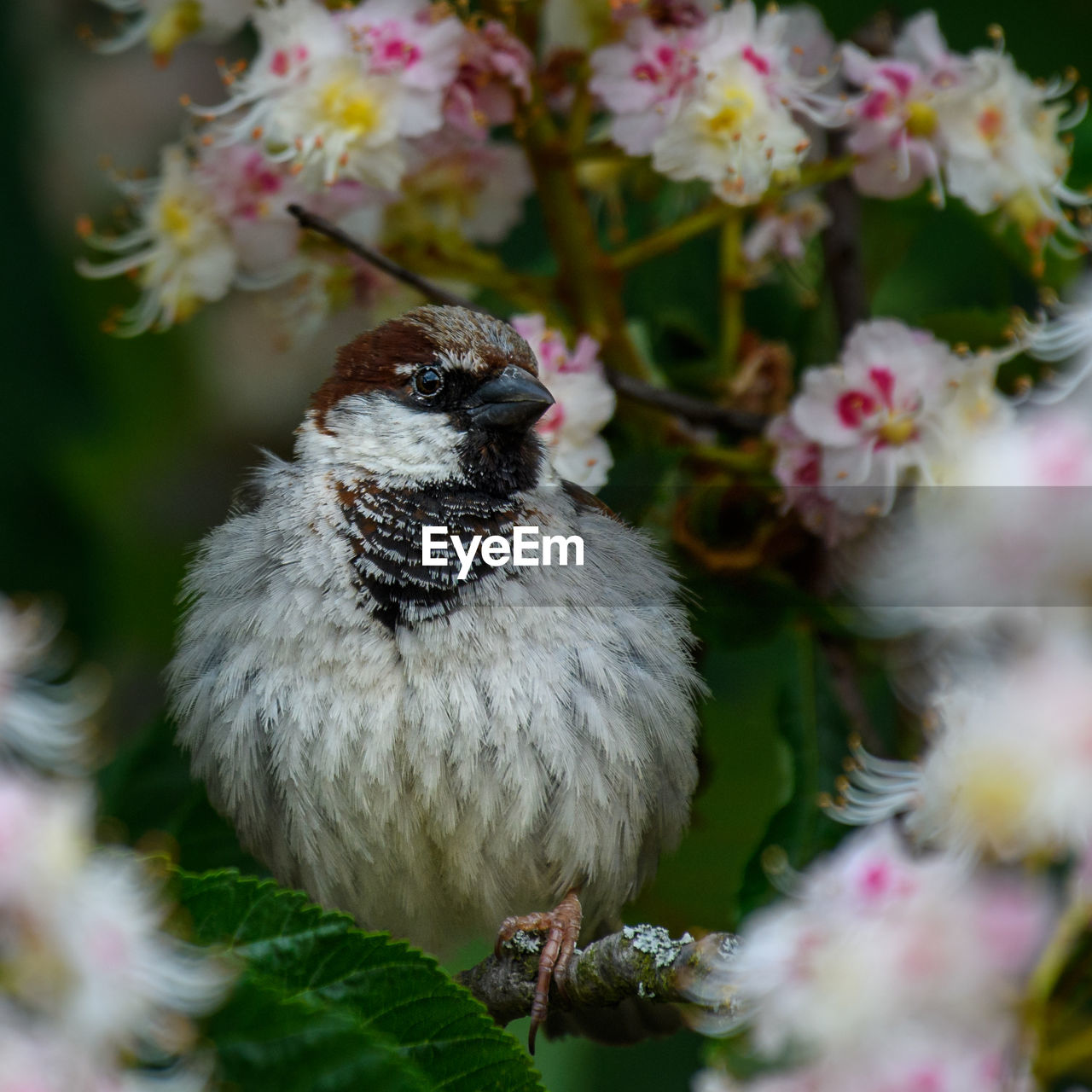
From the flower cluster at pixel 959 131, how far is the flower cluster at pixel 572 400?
0.60 meters

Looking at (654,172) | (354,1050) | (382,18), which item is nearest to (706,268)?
(654,172)

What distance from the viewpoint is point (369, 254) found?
8.07ft

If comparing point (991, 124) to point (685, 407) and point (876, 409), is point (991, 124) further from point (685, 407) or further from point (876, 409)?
point (685, 407)

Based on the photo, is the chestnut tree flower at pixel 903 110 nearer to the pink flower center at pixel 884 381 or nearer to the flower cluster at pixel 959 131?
the flower cluster at pixel 959 131

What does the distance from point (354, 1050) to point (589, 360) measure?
56.4 inches

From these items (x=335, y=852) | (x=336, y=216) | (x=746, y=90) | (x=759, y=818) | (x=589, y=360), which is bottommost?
(x=759, y=818)

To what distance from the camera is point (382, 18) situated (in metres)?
2.54

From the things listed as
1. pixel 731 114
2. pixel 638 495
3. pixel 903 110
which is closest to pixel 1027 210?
pixel 903 110

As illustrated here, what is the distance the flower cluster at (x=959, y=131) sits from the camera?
2.61 m

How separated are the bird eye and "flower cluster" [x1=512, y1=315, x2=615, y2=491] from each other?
0.23 m

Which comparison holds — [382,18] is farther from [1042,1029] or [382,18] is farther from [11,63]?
[1042,1029]

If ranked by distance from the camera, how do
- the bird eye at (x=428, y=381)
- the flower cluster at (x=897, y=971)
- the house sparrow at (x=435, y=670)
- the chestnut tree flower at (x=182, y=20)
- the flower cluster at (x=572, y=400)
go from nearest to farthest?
1. the flower cluster at (x=897, y=971)
2. the house sparrow at (x=435, y=670)
3. the flower cluster at (x=572, y=400)
4. the chestnut tree flower at (x=182, y=20)
5. the bird eye at (x=428, y=381)

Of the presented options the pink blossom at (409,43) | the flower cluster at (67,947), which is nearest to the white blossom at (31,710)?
the flower cluster at (67,947)

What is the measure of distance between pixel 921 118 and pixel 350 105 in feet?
3.17
